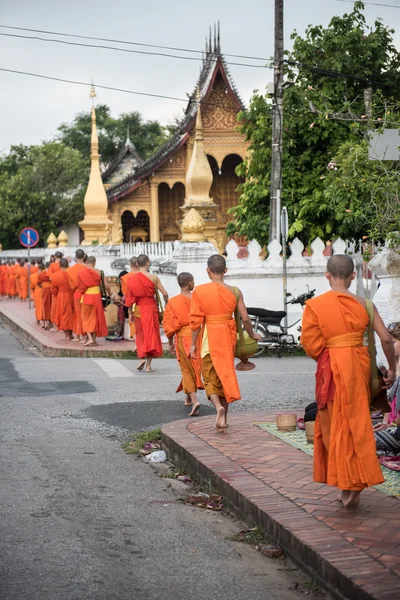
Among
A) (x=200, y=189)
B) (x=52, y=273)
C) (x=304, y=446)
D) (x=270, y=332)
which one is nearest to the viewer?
(x=304, y=446)

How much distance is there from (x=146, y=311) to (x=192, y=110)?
71.7 feet

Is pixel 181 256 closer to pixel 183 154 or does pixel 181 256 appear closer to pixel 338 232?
pixel 338 232

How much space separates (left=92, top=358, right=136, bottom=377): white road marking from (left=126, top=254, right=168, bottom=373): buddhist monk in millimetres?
→ 334

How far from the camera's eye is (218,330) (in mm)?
8766

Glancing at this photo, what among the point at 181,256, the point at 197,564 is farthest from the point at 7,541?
the point at 181,256

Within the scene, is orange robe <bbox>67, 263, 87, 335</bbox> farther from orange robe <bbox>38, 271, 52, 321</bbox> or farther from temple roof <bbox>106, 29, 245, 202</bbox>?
temple roof <bbox>106, 29, 245, 202</bbox>

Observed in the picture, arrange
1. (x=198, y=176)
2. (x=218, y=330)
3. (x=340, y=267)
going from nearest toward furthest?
(x=340, y=267) → (x=218, y=330) → (x=198, y=176)

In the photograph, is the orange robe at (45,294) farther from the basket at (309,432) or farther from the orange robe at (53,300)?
the basket at (309,432)

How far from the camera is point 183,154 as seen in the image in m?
35.1

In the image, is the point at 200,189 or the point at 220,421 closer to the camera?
the point at 220,421

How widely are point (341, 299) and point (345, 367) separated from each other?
1.36 ft

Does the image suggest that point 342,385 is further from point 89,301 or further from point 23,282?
point 23,282

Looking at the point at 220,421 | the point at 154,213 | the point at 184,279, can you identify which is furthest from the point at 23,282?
the point at 220,421

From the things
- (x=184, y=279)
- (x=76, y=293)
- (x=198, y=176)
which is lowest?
(x=76, y=293)
